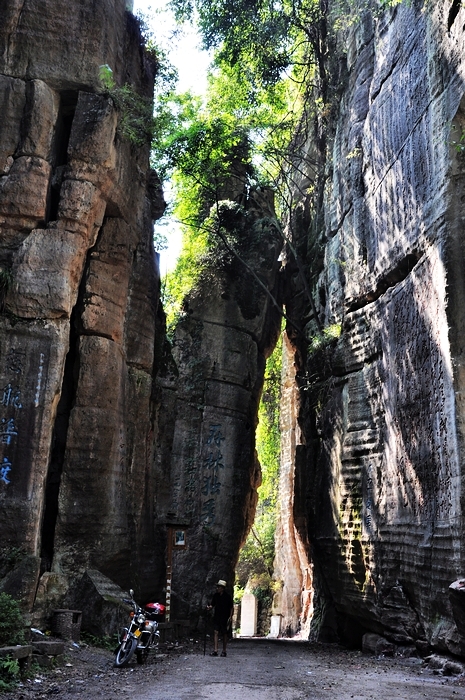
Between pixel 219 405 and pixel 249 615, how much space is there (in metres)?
11.0

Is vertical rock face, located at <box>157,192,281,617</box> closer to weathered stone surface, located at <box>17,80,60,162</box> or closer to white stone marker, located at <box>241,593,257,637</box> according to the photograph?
weathered stone surface, located at <box>17,80,60,162</box>

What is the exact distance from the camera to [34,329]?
383 inches

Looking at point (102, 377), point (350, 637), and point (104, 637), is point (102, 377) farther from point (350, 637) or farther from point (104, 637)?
point (350, 637)

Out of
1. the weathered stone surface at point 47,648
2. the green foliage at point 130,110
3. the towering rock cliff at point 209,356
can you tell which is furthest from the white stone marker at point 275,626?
the green foliage at point 130,110

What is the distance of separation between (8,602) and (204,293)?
1034cm

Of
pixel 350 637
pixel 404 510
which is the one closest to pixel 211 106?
pixel 404 510

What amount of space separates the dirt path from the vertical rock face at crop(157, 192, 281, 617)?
478cm

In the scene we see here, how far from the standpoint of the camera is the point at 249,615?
23.1 m

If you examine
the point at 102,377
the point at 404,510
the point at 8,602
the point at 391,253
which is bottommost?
the point at 8,602

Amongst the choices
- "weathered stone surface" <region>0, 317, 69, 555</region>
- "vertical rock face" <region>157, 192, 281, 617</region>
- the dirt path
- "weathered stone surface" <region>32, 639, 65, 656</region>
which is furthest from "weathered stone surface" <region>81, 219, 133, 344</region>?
"weathered stone surface" <region>32, 639, 65, 656</region>

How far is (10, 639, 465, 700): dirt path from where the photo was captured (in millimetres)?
5562

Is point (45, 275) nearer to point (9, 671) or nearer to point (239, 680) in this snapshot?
point (9, 671)

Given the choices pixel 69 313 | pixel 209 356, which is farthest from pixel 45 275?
pixel 209 356

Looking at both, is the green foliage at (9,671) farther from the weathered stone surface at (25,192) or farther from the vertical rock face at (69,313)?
the weathered stone surface at (25,192)
